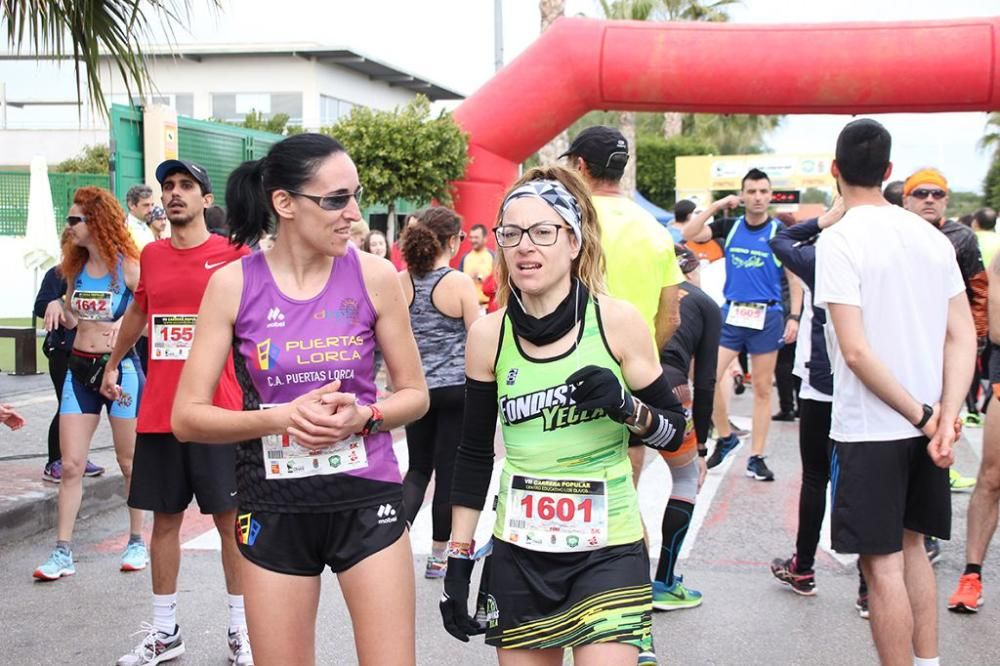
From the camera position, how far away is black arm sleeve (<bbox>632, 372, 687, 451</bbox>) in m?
3.14

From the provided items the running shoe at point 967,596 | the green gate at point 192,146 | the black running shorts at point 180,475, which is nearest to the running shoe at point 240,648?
the black running shorts at point 180,475

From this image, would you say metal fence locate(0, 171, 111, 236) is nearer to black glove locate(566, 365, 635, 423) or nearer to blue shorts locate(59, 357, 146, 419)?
blue shorts locate(59, 357, 146, 419)

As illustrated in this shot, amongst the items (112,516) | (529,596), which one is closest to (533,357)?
(529,596)

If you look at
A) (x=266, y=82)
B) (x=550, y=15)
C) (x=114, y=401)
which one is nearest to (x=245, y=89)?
(x=266, y=82)

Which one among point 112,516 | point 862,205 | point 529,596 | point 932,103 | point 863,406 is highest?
point 932,103

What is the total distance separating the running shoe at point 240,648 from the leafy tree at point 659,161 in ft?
152

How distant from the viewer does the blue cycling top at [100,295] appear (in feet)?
20.9

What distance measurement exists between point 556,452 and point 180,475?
92.4 inches

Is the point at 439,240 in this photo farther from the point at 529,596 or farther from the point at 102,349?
the point at 529,596

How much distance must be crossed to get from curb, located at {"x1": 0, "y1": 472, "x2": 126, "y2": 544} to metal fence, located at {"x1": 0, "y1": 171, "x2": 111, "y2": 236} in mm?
12122

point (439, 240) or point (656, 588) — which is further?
point (439, 240)

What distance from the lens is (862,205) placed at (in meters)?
4.14

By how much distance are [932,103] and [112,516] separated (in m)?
12.0

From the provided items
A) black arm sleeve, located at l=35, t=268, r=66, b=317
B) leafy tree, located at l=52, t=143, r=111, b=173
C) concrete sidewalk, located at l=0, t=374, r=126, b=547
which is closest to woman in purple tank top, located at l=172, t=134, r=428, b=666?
concrete sidewalk, located at l=0, t=374, r=126, b=547
